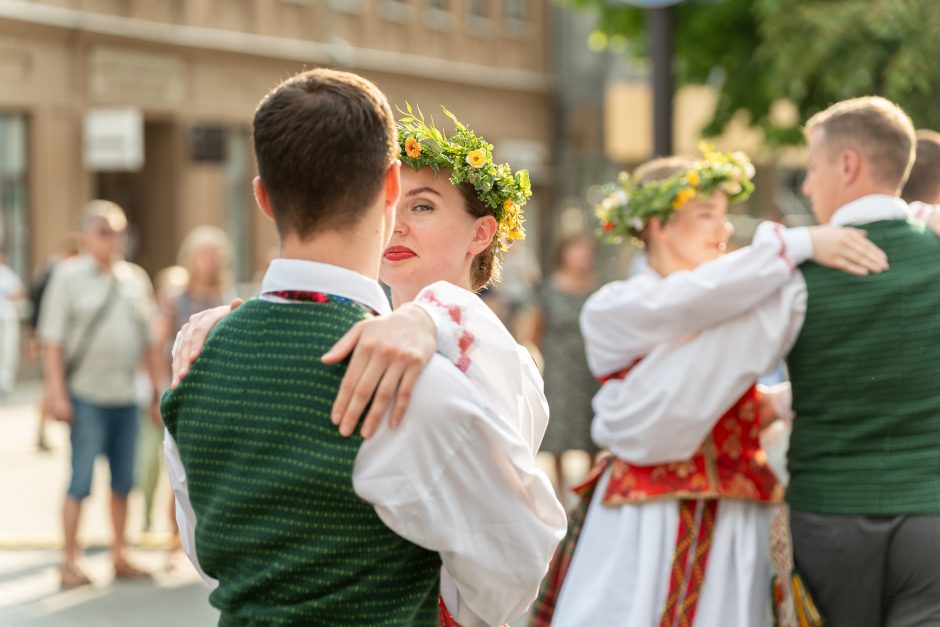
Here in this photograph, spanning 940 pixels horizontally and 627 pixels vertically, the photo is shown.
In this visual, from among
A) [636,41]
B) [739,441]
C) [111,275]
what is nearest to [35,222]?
[636,41]

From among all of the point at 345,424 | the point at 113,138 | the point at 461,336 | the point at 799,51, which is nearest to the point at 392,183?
the point at 461,336

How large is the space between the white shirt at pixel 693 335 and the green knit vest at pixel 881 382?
0.35 feet

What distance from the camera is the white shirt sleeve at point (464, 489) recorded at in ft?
7.93

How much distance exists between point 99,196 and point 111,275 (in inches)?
626

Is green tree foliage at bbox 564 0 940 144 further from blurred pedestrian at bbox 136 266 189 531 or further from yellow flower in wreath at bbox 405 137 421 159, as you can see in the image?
blurred pedestrian at bbox 136 266 189 531

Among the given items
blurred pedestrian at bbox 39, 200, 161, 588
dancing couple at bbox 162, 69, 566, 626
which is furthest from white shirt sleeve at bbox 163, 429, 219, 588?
blurred pedestrian at bbox 39, 200, 161, 588

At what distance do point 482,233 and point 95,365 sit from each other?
545cm

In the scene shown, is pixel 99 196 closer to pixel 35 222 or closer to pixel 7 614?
pixel 35 222

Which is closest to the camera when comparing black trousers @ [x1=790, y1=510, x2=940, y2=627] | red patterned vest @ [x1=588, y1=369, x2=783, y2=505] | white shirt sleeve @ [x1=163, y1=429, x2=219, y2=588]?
white shirt sleeve @ [x1=163, y1=429, x2=219, y2=588]

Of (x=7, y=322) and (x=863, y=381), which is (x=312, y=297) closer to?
(x=863, y=381)

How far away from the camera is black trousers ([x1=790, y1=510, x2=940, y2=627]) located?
3.90m

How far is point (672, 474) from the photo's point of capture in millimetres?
4617

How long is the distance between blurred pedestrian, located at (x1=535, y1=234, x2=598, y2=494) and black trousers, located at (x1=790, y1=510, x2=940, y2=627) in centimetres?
636

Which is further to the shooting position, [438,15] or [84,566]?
[438,15]
